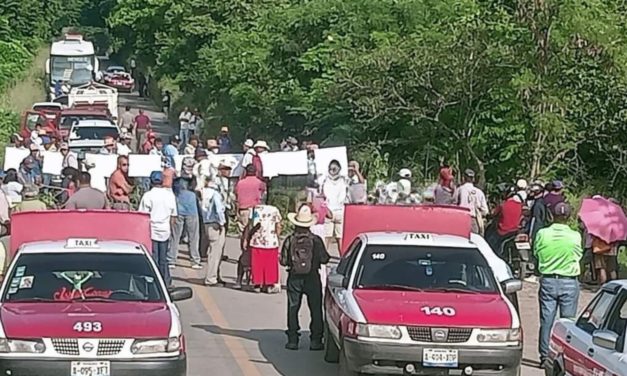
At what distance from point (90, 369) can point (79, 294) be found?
1.20 metres

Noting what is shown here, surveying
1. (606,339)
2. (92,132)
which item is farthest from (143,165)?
(606,339)

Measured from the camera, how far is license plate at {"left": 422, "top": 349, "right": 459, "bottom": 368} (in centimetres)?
1195

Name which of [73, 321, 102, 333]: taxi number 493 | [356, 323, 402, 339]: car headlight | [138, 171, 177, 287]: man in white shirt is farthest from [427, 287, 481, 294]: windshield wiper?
[138, 171, 177, 287]: man in white shirt

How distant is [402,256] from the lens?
13.3 m

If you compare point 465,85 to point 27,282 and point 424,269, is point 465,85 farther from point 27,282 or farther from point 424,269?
point 27,282

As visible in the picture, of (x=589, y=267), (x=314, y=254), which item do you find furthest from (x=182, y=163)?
(x=314, y=254)

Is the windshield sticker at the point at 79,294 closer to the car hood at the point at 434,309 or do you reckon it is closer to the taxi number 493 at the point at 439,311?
the car hood at the point at 434,309

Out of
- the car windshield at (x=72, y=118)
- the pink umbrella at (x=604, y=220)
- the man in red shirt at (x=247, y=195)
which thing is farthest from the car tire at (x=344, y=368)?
the car windshield at (x=72, y=118)

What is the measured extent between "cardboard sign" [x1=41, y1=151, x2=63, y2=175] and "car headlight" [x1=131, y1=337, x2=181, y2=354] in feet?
52.8

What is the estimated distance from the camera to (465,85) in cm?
2875

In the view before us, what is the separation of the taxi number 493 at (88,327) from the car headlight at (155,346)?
0.33m

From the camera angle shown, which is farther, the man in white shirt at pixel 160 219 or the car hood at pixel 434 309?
the man in white shirt at pixel 160 219

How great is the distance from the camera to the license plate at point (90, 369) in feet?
35.6

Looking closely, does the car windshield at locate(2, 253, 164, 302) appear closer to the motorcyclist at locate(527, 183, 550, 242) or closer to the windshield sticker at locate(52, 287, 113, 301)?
the windshield sticker at locate(52, 287, 113, 301)
